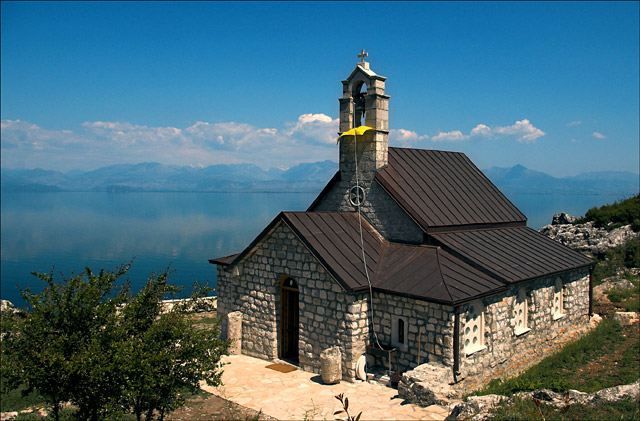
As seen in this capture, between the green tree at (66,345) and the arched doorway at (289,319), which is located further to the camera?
the arched doorway at (289,319)

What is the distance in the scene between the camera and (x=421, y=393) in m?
12.4

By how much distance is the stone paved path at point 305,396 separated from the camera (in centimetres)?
1197

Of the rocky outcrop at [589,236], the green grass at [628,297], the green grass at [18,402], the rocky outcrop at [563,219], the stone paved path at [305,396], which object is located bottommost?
the green grass at [18,402]

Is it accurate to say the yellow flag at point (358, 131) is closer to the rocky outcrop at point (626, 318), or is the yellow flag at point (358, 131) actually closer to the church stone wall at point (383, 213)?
the church stone wall at point (383, 213)

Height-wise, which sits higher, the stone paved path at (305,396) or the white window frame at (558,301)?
the white window frame at (558,301)

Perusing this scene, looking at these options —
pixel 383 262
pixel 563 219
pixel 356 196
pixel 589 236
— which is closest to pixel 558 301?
pixel 383 262

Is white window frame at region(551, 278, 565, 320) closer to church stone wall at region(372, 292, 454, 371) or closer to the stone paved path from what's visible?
church stone wall at region(372, 292, 454, 371)

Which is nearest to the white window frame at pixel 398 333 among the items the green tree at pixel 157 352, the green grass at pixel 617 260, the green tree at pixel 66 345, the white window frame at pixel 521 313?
the white window frame at pixel 521 313

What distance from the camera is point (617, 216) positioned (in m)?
31.7

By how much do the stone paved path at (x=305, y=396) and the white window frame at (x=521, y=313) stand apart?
15.5ft

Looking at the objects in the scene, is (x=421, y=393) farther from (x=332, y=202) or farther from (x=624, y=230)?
(x=624, y=230)

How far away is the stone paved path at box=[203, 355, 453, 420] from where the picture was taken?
39.3ft

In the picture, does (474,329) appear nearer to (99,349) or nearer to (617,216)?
(99,349)

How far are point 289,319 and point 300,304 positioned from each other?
1.55 meters
